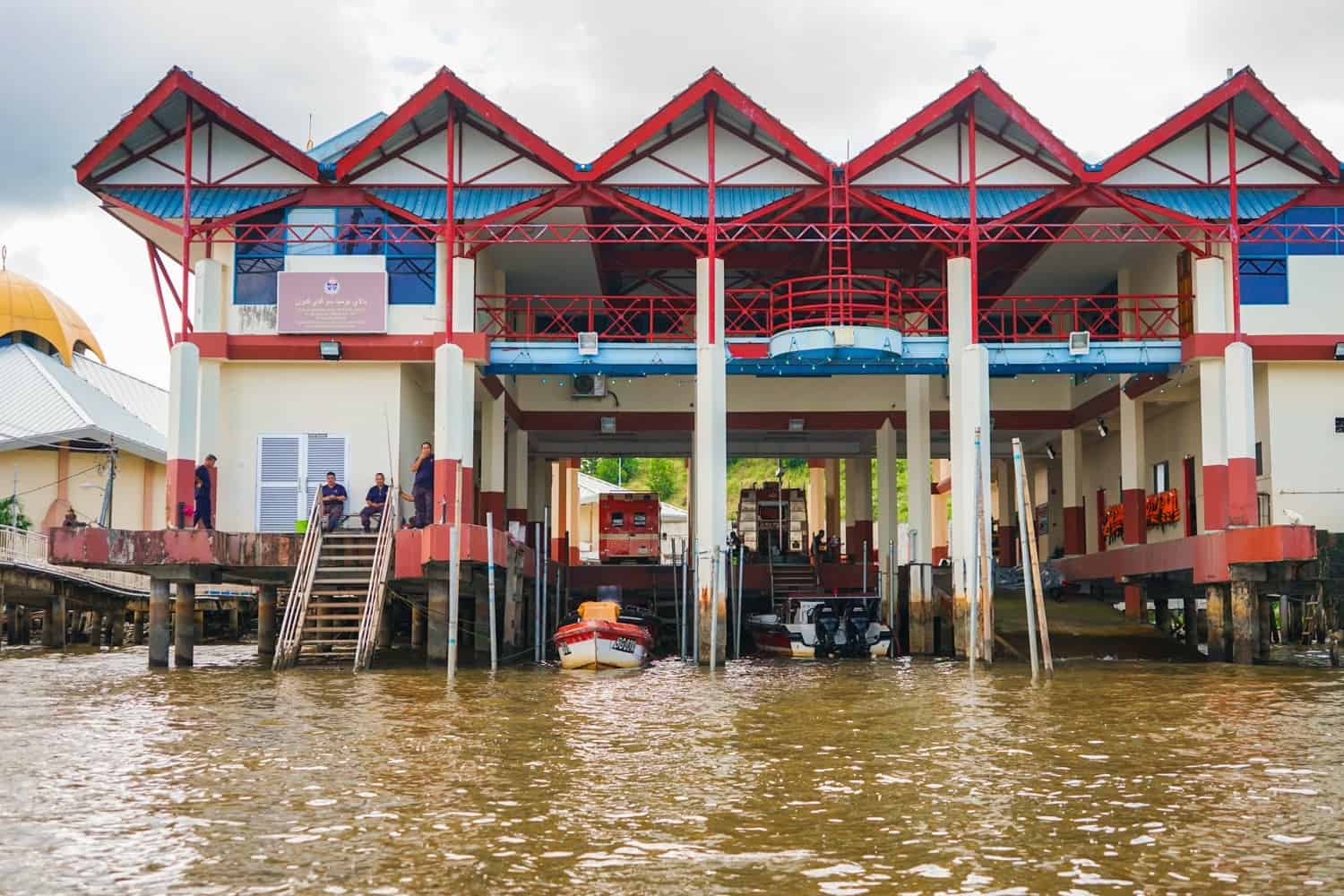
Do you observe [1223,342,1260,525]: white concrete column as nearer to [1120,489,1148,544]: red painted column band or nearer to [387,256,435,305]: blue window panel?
[1120,489,1148,544]: red painted column band

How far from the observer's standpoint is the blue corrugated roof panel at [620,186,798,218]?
31641mm

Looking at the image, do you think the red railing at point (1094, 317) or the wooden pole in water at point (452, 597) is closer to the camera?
the wooden pole in water at point (452, 597)

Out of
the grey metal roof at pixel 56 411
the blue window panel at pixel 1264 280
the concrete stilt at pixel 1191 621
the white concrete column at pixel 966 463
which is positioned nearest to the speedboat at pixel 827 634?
the white concrete column at pixel 966 463

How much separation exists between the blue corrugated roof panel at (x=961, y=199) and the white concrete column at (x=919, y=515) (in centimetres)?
590

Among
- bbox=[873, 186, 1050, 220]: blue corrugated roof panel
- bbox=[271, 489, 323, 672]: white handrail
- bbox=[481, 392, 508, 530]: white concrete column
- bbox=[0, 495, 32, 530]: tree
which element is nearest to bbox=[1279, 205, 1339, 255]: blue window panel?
bbox=[873, 186, 1050, 220]: blue corrugated roof panel

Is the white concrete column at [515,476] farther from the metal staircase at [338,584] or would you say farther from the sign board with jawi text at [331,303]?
the metal staircase at [338,584]

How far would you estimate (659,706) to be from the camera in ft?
68.5

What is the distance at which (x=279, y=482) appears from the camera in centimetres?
3131

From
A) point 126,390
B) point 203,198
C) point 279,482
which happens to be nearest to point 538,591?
point 279,482

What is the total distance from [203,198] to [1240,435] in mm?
22691

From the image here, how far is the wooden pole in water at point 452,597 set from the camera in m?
26.4

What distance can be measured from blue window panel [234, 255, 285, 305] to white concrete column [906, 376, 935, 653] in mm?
15356

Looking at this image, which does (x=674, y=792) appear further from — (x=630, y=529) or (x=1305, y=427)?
(x=630, y=529)

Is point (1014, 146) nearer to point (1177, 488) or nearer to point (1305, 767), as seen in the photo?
point (1177, 488)
